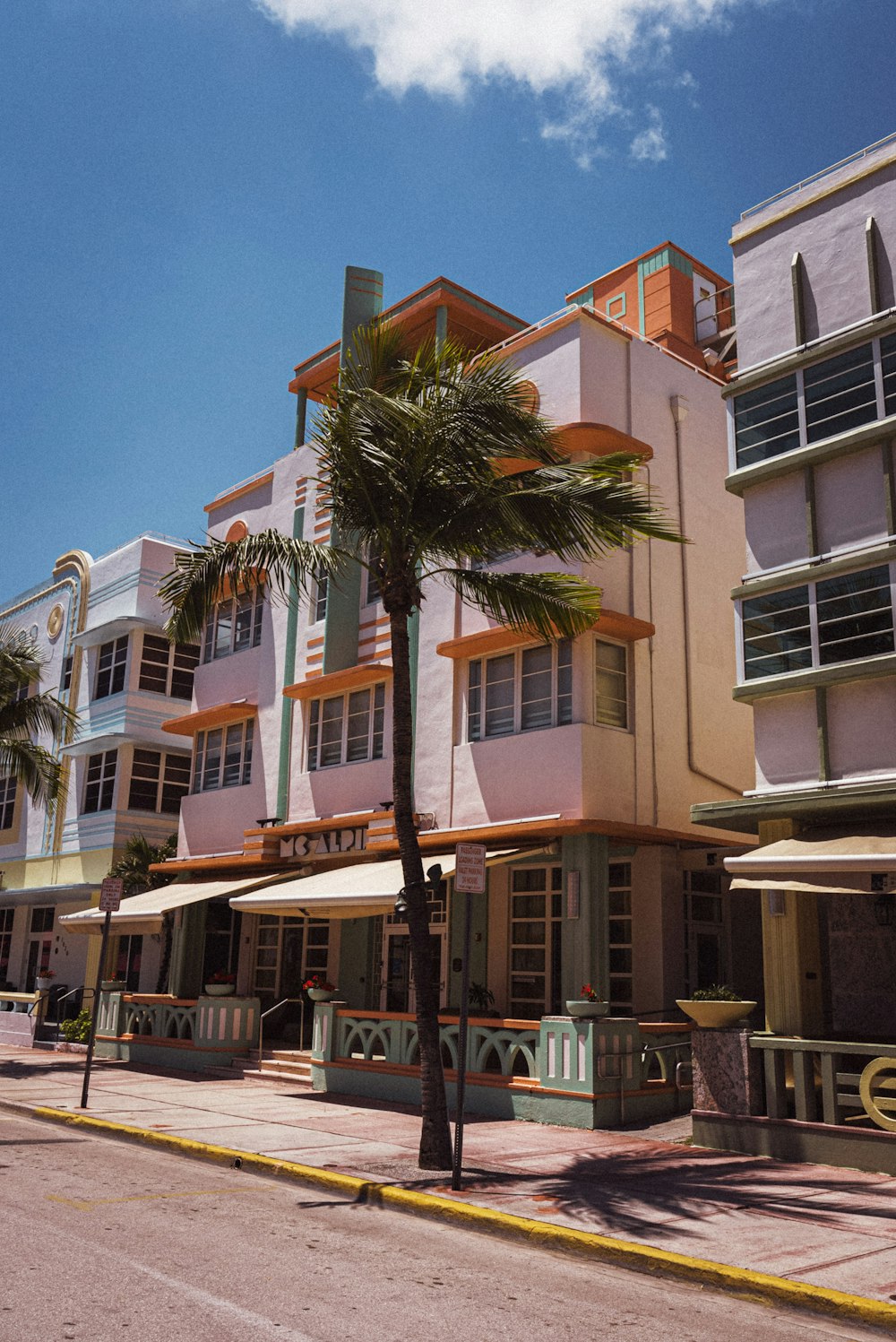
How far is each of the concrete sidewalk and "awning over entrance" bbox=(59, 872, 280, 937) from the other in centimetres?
441

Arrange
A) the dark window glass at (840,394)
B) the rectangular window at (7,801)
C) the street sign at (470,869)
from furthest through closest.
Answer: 1. the rectangular window at (7,801)
2. the dark window glass at (840,394)
3. the street sign at (470,869)

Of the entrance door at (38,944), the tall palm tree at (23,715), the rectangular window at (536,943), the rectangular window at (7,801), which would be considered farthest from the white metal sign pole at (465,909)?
the rectangular window at (7,801)

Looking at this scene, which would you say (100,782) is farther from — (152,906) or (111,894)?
(111,894)

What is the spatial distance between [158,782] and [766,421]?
19.2 meters

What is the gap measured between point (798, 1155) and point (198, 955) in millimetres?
14905

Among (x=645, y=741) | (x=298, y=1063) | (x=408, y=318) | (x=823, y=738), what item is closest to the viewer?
(x=823, y=738)

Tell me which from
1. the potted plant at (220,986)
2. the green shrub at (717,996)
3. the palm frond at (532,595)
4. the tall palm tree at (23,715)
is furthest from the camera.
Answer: the tall palm tree at (23,715)

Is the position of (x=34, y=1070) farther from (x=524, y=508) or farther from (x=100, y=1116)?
(x=524, y=508)

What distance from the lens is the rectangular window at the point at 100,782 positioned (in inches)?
1131

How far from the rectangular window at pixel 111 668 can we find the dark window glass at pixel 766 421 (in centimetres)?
1918

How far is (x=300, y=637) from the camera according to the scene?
22875 mm

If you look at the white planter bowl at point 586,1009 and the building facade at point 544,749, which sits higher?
the building facade at point 544,749

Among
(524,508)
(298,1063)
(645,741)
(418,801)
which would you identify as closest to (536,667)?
(645,741)

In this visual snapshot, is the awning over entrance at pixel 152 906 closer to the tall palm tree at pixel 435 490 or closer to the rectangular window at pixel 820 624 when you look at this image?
the tall palm tree at pixel 435 490
